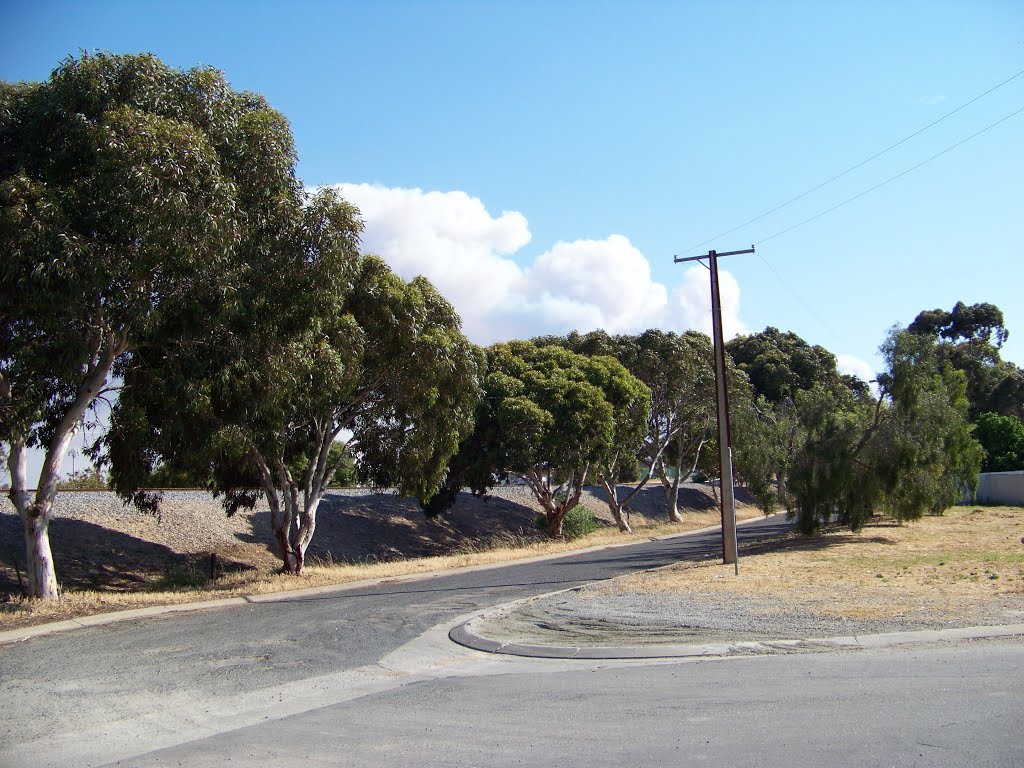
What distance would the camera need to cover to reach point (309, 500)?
23.7 metres

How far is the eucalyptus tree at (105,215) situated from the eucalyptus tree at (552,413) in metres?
17.3

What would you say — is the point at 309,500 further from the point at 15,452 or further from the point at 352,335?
the point at 15,452

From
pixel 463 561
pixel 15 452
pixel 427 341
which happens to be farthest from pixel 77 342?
pixel 463 561

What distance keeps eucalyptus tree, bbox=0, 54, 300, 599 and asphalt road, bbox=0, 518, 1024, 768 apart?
5185 mm

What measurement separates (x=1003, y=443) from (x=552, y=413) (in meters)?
40.1

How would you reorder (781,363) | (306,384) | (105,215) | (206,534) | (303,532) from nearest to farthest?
(105,215)
(306,384)
(303,532)
(206,534)
(781,363)

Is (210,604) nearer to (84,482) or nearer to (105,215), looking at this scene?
(105,215)

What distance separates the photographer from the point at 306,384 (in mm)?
18891

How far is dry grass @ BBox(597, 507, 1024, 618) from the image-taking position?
13164 millimetres

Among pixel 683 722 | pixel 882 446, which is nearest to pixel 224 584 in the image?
pixel 683 722

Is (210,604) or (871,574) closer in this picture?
(210,604)

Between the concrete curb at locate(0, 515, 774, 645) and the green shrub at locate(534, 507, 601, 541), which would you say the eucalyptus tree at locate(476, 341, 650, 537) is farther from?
the concrete curb at locate(0, 515, 774, 645)

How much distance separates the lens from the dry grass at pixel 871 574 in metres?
13.2

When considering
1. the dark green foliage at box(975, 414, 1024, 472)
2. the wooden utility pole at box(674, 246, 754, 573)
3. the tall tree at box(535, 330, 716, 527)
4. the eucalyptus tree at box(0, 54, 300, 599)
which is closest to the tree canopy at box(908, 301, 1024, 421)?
the dark green foliage at box(975, 414, 1024, 472)
